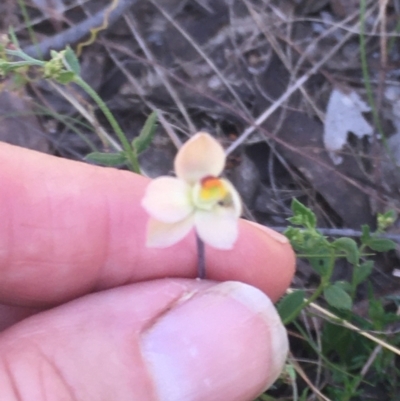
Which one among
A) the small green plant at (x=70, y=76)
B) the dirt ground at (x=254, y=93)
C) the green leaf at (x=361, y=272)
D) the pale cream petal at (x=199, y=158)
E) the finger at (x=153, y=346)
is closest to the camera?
the pale cream petal at (x=199, y=158)

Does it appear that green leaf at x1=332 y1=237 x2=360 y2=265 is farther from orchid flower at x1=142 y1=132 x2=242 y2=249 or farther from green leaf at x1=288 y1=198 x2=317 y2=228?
orchid flower at x1=142 y1=132 x2=242 y2=249

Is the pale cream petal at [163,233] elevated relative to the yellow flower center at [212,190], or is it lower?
lower

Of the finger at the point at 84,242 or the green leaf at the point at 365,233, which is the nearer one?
the finger at the point at 84,242

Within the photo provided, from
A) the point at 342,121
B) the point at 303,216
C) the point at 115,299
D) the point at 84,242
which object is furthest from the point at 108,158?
the point at 342,121

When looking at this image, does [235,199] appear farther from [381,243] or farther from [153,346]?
[381,243]

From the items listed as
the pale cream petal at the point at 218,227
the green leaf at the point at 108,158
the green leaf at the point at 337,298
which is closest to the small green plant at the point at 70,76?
the green leaf at the point at 108,158

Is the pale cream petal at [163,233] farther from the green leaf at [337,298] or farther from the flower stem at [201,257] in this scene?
the green leaf at [337,298]

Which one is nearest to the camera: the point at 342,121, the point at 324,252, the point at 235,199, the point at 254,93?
the point at 235,199
